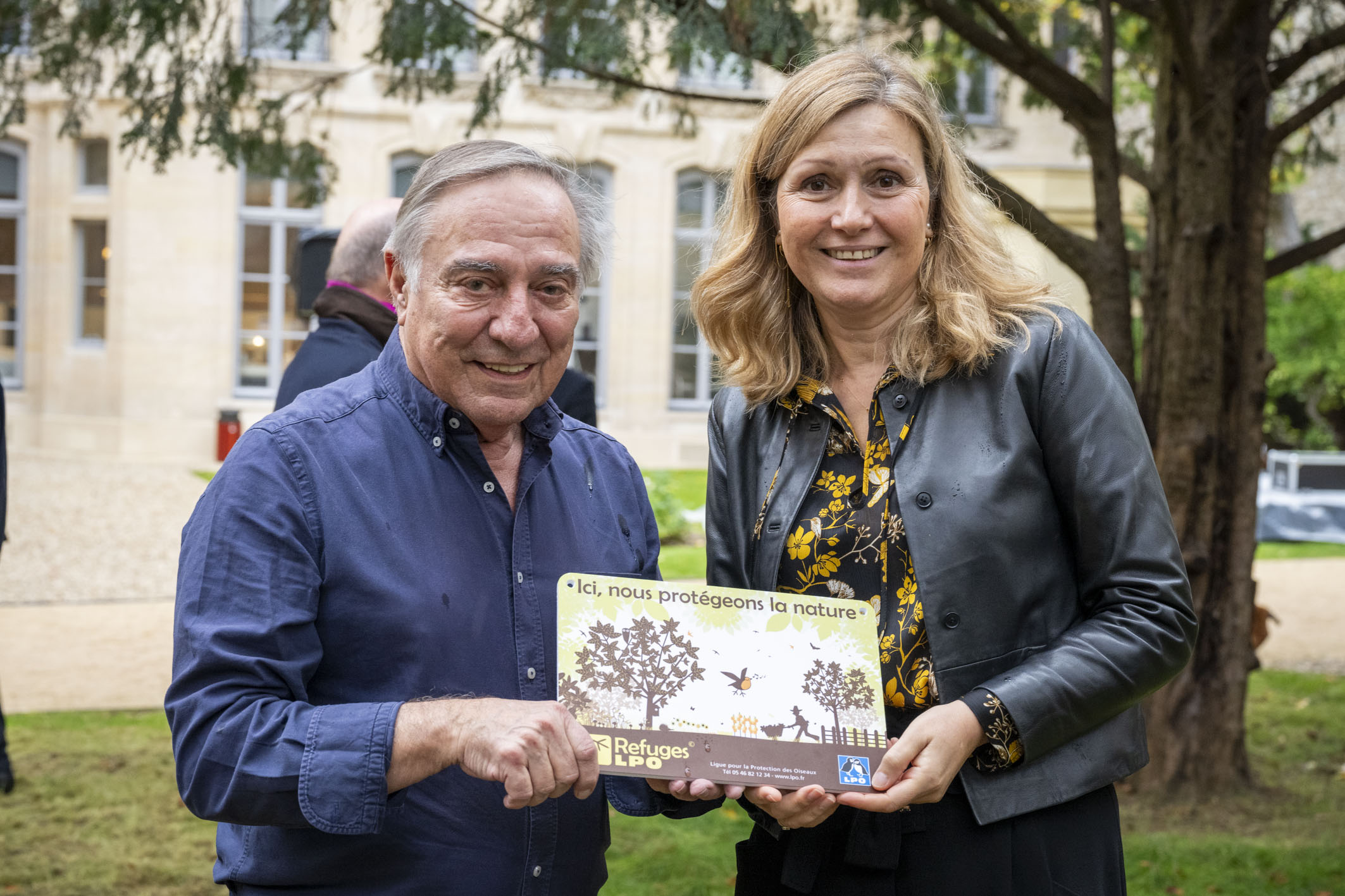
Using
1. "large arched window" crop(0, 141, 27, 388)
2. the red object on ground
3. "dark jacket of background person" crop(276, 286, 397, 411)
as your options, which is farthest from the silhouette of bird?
"large arched window" crop(0, 141, 27, 388)

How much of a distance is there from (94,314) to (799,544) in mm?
19996

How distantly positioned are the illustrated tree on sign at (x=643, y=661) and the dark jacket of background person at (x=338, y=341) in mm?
2442

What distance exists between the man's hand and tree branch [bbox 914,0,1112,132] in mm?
4086

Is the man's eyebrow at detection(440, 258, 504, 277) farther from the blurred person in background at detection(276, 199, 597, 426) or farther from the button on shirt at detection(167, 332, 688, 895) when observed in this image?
the blurred person in background at detection(276, 199, 597, 426)

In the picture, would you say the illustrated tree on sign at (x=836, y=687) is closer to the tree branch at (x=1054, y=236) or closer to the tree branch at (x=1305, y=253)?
the tree branch at (x=1054, y=236)

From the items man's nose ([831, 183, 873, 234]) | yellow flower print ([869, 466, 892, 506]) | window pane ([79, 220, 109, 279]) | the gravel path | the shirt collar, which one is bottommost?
the gravel path

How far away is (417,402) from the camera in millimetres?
2115

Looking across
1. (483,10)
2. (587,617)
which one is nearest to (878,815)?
(587,617)

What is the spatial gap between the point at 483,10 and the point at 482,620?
430 centimetres

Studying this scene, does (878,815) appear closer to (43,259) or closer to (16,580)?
(16,580)

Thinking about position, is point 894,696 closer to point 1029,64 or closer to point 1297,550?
point 1029,64

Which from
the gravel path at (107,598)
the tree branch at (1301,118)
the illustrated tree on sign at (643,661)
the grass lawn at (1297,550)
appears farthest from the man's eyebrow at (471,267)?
the grass lawn at (1297,550)

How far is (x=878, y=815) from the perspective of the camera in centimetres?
215

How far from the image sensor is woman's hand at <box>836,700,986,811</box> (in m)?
1.96
